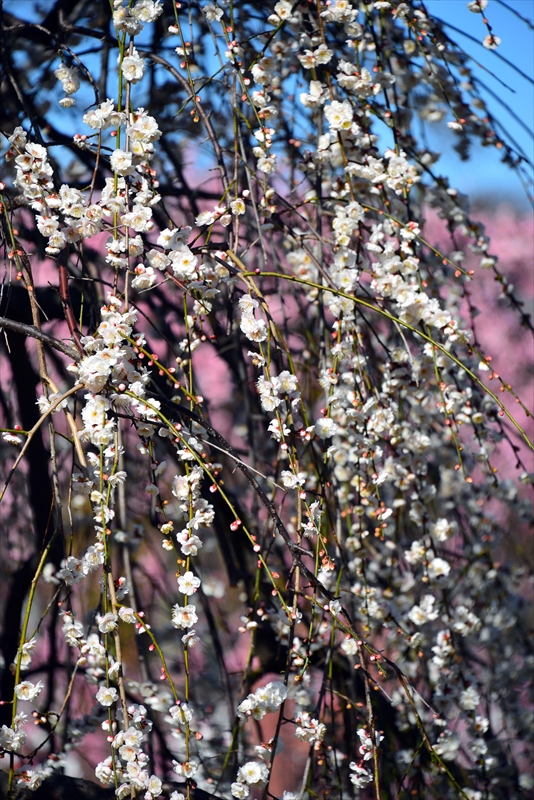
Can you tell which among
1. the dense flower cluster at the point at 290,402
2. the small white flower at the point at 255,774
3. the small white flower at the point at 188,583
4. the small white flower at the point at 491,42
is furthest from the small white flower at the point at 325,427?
the small white flower at the point at 491,42

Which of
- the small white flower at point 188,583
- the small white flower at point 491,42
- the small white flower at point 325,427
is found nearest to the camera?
the small white flower at point 188,583

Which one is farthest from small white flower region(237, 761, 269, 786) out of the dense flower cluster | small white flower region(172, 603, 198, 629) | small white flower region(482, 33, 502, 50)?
small white flower region(482, 33, 502, 50)

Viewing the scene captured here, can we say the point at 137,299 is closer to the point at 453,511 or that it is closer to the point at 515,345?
the point at 453,511

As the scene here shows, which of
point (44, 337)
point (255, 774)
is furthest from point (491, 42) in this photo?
point (255, 774)

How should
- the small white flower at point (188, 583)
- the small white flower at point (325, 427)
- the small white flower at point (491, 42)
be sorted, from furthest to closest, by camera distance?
the small white flower at point (491, 42)
the small white flower at point (325, 427)
the small white flower at point (188, 583)

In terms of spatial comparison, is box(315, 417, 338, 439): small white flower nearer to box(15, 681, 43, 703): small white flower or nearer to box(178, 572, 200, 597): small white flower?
box(178, 572, 200, 597): small white flower

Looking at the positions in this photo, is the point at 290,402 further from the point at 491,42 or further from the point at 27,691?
the point at 491,42

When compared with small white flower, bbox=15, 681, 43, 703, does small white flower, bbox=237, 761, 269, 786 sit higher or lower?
lower

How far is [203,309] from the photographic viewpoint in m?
1.00

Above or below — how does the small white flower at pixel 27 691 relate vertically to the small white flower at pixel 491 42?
below

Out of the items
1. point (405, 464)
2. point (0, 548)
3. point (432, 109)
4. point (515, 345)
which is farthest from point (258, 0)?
point (515, 345)

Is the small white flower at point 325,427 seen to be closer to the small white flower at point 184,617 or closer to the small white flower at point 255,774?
the small white flower at point 184,617

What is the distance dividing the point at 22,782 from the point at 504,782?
1300 mm

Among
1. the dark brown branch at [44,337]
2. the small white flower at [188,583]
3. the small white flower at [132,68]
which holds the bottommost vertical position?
the small white flower at [188,583]
